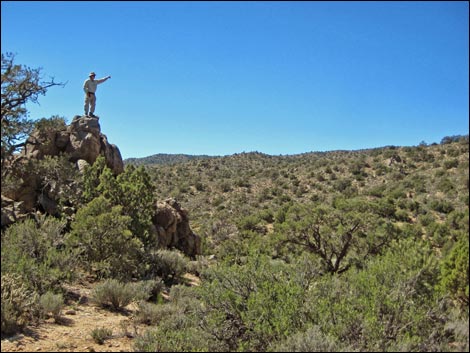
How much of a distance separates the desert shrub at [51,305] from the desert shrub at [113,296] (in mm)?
1451

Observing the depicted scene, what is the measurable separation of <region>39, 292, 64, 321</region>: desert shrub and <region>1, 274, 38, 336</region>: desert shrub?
14 centimetres

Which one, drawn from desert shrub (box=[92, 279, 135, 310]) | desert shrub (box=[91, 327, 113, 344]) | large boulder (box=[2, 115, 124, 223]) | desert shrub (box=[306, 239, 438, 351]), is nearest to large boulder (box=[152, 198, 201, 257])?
large boulder (box=[2, 115, 124, 223])

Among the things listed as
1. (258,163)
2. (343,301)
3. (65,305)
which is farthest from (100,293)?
(258,163)

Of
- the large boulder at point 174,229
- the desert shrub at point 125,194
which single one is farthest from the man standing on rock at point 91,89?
the large boulder at point 174,229

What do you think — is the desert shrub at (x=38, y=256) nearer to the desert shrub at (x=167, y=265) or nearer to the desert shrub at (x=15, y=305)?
the desert shrub at (x=15, y=305)

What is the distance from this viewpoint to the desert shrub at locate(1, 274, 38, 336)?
6473 millimetres

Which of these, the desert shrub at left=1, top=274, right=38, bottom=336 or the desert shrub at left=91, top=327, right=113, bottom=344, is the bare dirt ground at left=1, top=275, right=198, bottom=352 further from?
the desert shrub at left=1, top=274, right=38, bottom=336

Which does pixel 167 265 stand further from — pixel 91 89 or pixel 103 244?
pixel 91 89

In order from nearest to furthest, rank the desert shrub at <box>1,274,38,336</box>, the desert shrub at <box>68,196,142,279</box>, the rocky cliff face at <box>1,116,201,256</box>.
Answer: the desert shrub at <box>1,274,38,336</box>
the desert shrub at <box>68,196,142,279</box>
the rocky cliff face at <box>1,116,201,256</box>

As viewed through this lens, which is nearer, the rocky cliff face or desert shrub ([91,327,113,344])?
desert shrub ([91,327,113,344])

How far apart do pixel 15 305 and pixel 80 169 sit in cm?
873

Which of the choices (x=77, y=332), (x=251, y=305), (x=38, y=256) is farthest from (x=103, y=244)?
(x=251, y=305)

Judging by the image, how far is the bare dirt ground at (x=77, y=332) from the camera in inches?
247

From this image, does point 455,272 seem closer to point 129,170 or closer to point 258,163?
point 129,170
